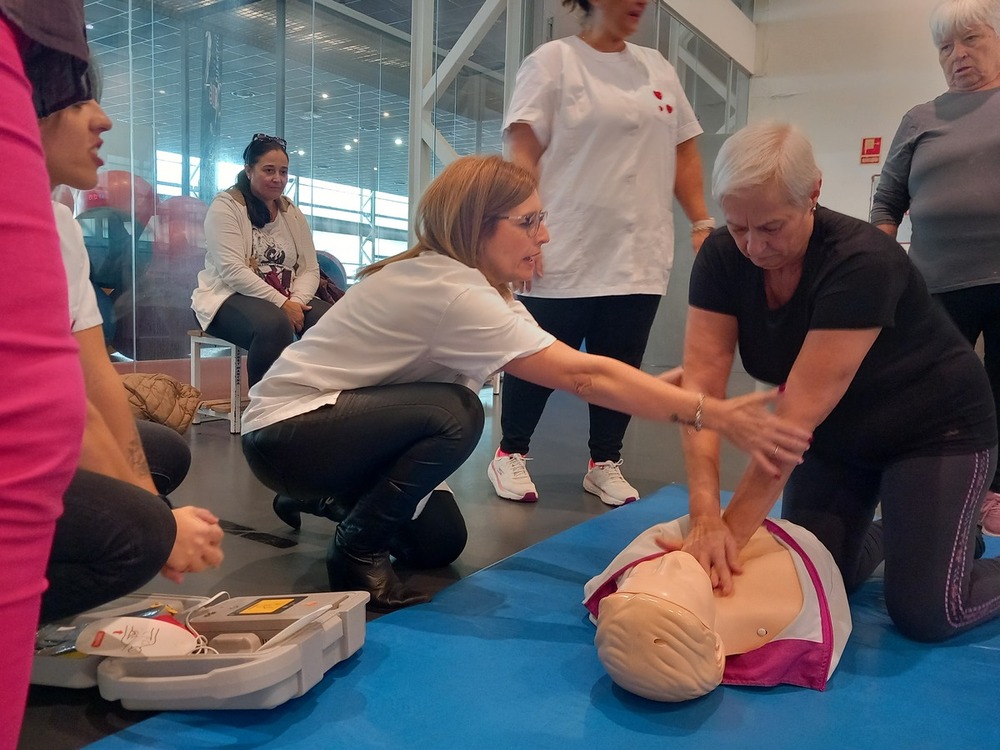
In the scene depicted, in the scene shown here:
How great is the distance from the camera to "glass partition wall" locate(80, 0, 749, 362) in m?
3.90

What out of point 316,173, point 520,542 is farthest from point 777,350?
point 316,173

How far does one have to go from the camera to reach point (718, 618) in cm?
126

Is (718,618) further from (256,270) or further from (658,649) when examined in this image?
(256,270)

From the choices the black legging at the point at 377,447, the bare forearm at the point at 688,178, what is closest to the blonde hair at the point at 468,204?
the black legging at the point at 377,447

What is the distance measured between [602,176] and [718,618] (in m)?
1.43

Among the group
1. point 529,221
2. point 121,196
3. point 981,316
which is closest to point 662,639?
point 529,221

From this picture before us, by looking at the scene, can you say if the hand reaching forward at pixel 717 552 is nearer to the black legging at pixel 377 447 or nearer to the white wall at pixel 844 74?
the black legging at pixel 377 447

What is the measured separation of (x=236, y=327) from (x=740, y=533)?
7.71 feet

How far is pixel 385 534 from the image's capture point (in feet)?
5.10

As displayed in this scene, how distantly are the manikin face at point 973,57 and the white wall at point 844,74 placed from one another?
5.04 meters

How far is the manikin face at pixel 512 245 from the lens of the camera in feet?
5.13

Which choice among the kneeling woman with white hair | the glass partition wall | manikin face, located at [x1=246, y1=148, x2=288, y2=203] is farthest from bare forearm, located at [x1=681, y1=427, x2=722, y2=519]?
the glass partition wall

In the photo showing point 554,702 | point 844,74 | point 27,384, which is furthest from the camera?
point 844,74

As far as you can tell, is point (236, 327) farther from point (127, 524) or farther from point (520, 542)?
point (127, 524)
